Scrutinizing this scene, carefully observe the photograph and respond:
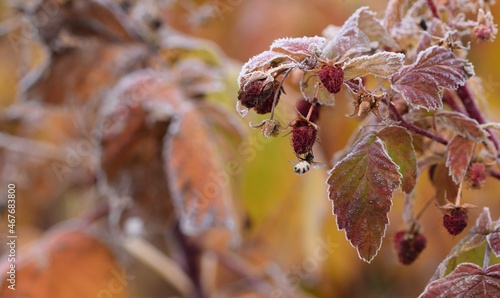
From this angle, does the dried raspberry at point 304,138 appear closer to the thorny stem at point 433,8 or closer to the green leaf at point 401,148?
the green leaf at point 401,148

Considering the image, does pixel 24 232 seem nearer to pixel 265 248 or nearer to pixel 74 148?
pixel 74 148

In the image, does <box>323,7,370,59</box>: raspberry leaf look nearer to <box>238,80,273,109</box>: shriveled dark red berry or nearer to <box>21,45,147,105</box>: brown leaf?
<box>238,80,273,109</box>: shriveled dark red berry

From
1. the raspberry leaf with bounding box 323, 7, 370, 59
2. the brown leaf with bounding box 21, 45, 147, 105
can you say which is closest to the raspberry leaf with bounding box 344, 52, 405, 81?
the raspberry leaf with bounding box 323, 7, 370, 59

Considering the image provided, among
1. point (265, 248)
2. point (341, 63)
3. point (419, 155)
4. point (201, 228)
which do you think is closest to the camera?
point (341, 63)

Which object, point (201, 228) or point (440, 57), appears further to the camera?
point (201, 228)

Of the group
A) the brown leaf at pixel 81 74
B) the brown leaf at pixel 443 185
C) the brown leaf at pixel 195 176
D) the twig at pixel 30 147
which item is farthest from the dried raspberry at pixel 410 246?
the twig at pixel 30 147

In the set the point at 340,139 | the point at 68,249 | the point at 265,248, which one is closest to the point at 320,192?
the point at 265,248
